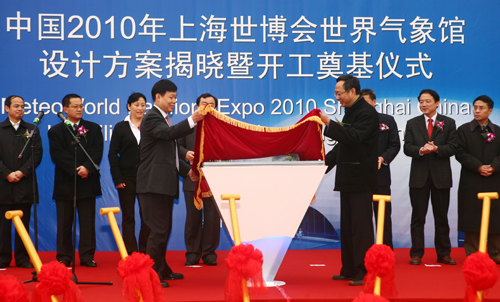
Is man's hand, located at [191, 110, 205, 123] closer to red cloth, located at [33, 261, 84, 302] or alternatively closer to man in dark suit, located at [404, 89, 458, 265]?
red cloth, located at [33, 261, 84, 302]

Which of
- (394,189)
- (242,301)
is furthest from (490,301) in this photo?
(394,189)

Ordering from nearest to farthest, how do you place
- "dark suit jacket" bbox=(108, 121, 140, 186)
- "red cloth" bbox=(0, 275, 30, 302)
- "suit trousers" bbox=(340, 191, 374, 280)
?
"red cloth" bbox=(0, 275, 30, 302)
"suit trousers" bbox=(340, 191, 374, 280)
"dark suit jacket" bbox=(108, 121, 140, 186)

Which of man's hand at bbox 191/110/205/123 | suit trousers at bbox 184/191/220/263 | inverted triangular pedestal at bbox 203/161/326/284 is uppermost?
man's hand at bbox 191/110/205/123

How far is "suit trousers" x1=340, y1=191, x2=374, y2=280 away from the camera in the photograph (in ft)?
11.1

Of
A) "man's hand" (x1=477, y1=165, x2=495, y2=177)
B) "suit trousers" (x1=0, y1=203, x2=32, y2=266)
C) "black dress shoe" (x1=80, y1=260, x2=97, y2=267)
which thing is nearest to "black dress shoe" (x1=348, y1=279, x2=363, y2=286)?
"man's hand" (x1=477, y1=165, x2=495, y2=177)

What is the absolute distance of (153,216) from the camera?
332cm

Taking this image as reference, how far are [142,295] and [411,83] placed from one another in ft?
14.0

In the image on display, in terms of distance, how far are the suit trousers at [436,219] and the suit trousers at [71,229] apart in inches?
114

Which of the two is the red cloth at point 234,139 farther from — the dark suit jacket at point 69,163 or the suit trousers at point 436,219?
the suit trousers at point 436,219

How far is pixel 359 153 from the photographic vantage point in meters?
3.48

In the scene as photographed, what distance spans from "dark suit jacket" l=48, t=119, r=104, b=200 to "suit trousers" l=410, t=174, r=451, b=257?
2.87 metres

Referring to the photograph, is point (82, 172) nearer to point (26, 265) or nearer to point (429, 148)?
point (26, 265)

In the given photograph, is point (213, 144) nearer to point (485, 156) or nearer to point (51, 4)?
point (485, 156)

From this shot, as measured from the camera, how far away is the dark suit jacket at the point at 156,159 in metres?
3.29
